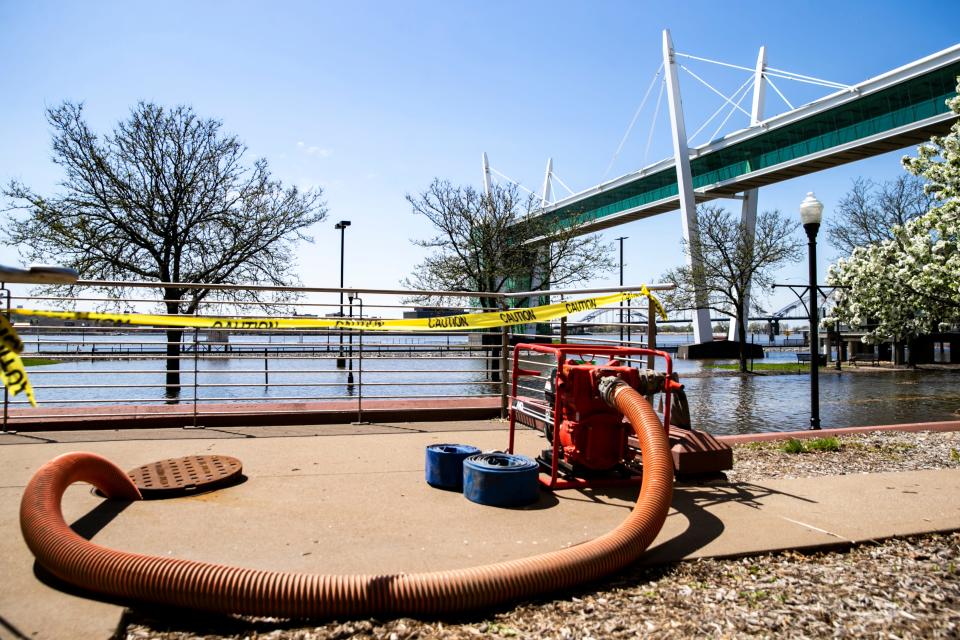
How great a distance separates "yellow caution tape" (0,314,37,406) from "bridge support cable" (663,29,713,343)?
38.4 meters

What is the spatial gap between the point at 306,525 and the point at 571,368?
7.66ft

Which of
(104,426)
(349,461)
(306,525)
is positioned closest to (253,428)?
(104,426)

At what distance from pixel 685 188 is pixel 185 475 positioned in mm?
48540

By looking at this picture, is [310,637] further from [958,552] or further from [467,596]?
[958,552]

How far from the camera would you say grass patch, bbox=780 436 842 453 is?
7406mm

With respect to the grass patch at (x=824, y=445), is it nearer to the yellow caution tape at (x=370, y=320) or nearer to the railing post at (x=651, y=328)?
the railing post at (x=651, y=328)

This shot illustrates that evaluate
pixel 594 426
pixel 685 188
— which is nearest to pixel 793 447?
pixel 594 426

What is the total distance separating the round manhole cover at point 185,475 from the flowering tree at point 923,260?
49.5ft

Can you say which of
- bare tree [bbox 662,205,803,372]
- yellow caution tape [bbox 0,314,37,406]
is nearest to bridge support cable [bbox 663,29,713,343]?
bare tree [bbox 662,205,803,372]

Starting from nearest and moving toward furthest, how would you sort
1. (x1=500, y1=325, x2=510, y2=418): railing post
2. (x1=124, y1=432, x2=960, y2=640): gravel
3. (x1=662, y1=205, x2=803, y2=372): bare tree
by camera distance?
(x1=124, y1=432, x2=960, y2=640): gravel, (x1=500, y1=325, x2=510, y2=418): railing post, (x1=662, y1=205, x2=803, y2=372): bare tree

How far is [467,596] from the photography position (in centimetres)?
306

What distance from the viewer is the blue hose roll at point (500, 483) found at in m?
4.65

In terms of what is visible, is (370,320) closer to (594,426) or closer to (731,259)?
(594,426)

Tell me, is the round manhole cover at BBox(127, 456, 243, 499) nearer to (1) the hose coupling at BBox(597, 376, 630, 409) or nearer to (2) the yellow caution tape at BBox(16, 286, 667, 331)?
(2) the yellow caution tape at BBox(16, 286, 667, 331)
